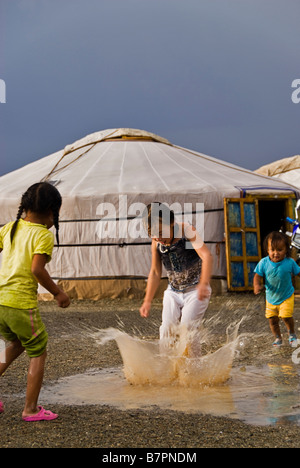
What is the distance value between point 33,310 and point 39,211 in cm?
50

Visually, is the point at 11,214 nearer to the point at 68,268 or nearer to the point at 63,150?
the point at 68,268

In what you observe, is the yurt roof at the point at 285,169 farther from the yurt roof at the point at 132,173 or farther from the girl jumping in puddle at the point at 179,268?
the girl jumping in puddle at the point at 179,268

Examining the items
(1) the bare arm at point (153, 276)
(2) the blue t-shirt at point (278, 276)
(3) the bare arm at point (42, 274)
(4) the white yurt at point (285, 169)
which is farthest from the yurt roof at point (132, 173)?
(3) the bare arm at point (42, 274)

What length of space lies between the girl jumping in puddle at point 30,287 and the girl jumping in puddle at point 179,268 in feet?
3.25

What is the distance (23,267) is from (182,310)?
53.2 inches

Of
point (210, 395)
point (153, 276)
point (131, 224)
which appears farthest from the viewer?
point (131, 224)

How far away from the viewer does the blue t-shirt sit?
5555mm

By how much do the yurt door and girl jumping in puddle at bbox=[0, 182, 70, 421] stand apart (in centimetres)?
783

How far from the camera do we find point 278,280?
5.59 meters

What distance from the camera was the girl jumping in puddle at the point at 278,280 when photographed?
18.2ft

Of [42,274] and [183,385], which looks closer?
[42,274]

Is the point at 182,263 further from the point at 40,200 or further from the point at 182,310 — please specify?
the point at 40,200

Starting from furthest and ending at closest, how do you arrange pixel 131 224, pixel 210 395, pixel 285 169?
pixel 285 169
pixel 131 224
pixel 210 395

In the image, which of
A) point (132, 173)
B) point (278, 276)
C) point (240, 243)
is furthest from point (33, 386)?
point (132, 173)
